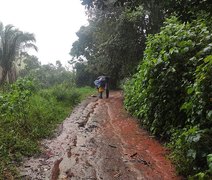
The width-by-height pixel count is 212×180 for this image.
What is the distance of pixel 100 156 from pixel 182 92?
87.0 inches

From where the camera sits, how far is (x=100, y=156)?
6.66 metres

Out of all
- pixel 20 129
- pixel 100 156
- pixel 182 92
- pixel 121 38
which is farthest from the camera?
pixel 121 38

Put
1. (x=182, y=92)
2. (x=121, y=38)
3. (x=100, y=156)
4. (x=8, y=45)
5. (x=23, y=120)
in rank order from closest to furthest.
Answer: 1. (x=100, y=156)
2. (x=182, y=92)
3. (x=23, y=120)
4. (x=121, y=38)
5. (x=8, y=45)

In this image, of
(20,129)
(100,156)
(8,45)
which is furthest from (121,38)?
(100,156)

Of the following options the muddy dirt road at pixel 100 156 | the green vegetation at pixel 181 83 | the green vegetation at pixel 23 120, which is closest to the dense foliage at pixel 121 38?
the green vegetation at pixel 23 120

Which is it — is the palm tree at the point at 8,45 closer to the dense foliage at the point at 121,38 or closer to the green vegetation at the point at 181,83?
the dense foliage at the point at 121,38

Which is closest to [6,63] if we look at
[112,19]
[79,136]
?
[112,19]

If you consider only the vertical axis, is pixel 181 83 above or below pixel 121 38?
below

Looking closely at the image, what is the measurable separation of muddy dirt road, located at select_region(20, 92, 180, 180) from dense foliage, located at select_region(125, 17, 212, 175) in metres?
0.40

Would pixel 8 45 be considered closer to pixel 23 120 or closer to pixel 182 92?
pixel 23 120

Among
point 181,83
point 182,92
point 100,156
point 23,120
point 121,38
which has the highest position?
point 121,38

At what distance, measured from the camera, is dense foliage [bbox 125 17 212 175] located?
16.8ft

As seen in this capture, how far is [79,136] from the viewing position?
855cm

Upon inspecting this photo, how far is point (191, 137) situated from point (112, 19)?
1382cm
